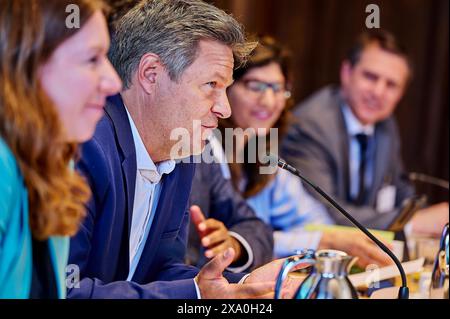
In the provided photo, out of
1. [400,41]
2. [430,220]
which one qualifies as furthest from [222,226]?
[400,41]

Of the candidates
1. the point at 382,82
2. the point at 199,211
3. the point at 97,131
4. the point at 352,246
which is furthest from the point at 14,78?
the point at 382,82

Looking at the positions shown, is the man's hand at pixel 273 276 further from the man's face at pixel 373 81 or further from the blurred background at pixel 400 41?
Answer: the blurred background at pixel 400 41

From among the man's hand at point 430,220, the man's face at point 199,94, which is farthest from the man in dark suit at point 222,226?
the man's hand at point 430,220

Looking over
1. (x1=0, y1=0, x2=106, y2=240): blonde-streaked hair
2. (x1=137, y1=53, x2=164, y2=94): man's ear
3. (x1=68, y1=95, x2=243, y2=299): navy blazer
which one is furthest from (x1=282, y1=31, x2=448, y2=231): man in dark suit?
(x1=0, y1=0, x2=106, y2=240): blonde-streaked hair

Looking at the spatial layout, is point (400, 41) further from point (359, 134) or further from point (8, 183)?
point (8, 183)

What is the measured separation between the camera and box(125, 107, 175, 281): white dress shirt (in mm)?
1463

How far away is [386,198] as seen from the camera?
10.0 ft

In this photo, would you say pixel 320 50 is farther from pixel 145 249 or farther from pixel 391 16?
pixel 145 249

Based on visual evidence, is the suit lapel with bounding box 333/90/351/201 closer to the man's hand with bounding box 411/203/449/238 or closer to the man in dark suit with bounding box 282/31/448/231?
the man in dark suit with bounding box 282/31/448/231

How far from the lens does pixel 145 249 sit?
151cm

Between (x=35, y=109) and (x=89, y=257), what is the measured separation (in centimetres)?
46

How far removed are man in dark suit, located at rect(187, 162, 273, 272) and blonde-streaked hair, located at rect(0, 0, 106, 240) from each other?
0.70 m

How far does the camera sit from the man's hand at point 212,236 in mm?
1800
